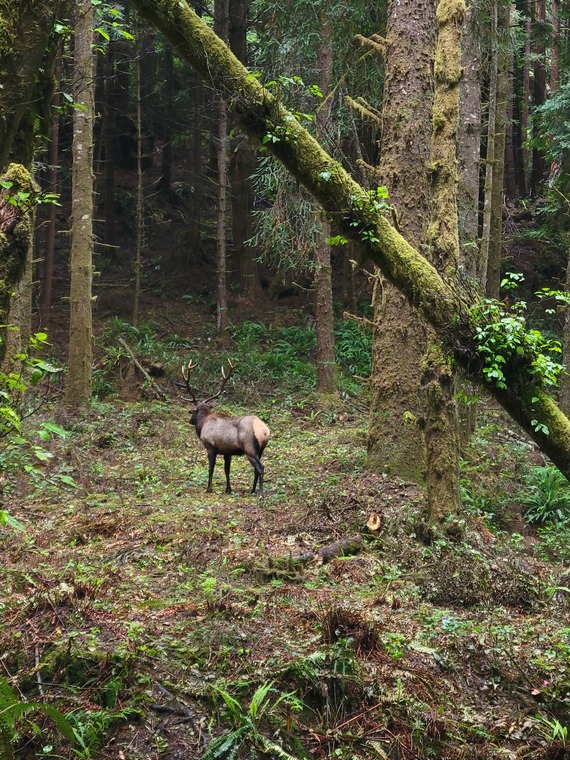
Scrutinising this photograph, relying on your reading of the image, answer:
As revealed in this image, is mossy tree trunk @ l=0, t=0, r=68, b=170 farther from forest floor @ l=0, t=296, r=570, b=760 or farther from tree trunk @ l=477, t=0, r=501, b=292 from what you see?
tree trunk @ l=477, t=0, r=501, b=292

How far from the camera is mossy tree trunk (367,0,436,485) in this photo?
31.4ft

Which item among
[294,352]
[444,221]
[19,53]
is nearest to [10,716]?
[19,53]

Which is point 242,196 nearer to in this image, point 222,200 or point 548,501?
point 222,200

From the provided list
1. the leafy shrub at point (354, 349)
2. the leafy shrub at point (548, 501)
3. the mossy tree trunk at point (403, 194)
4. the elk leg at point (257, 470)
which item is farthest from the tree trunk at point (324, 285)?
the leafy shrub at point (548, 501)

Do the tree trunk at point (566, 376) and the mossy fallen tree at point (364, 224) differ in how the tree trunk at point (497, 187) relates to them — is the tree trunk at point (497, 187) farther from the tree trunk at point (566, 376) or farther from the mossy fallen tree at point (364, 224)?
the mossy fallen tree at point (364, 224)

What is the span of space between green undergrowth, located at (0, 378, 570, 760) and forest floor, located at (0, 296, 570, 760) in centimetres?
2

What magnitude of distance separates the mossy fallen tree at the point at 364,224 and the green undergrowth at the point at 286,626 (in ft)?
5.89

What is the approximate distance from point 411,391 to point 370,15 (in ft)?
31.1

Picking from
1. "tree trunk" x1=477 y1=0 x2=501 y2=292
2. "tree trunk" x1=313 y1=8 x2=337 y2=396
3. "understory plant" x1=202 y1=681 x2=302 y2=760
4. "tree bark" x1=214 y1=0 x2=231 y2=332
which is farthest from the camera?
"tree bark" x1=214 y1=0 x2=231 y2=332

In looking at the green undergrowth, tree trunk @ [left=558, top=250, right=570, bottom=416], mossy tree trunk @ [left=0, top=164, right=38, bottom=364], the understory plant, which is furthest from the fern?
tree trunk @ [left=558, top=250, right=570, bottom=416]

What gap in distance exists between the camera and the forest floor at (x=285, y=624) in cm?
442

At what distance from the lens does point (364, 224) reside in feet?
16.8

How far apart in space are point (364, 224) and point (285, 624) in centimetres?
321

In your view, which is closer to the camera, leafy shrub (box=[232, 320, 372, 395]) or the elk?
the elk
